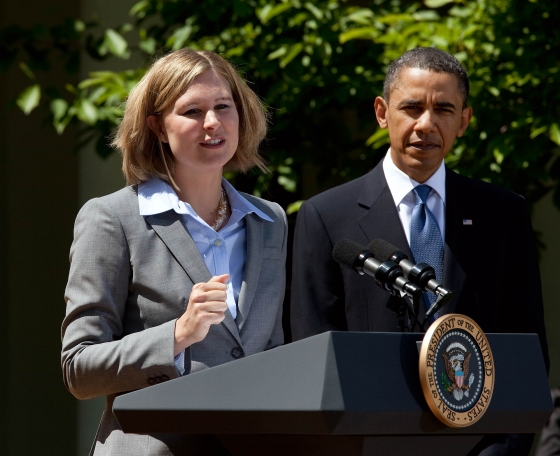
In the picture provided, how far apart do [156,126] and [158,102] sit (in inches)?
2.9

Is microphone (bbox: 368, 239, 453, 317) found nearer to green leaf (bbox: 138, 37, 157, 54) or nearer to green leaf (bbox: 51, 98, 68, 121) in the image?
green leaf (bbox: 51, 98, 68, 121)

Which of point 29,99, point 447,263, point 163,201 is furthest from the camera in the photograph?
point 29,99

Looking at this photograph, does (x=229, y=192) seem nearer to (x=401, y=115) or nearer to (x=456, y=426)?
(x=401, y=115)

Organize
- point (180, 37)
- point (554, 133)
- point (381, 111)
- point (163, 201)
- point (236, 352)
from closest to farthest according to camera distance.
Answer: point (236, 352) < point (163, 201) < point (381, 111) < point (554, 133) < point (180, 37)

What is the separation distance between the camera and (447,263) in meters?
2.84

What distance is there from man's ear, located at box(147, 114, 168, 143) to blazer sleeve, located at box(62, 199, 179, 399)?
243 millimetres

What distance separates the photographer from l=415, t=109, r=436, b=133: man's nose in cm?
294

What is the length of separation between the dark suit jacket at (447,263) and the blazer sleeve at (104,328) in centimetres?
79

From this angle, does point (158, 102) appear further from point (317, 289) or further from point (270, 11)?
point (270, 11)

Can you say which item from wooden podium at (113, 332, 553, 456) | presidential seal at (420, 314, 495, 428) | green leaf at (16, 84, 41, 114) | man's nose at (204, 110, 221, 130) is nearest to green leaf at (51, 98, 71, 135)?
green leaf at (16, 84, 41, 114)

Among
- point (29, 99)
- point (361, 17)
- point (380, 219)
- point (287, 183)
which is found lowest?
point (287, 183)

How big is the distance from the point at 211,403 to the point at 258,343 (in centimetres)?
54

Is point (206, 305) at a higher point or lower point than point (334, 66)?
lower

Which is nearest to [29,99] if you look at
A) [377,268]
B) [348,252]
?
[348,252]
